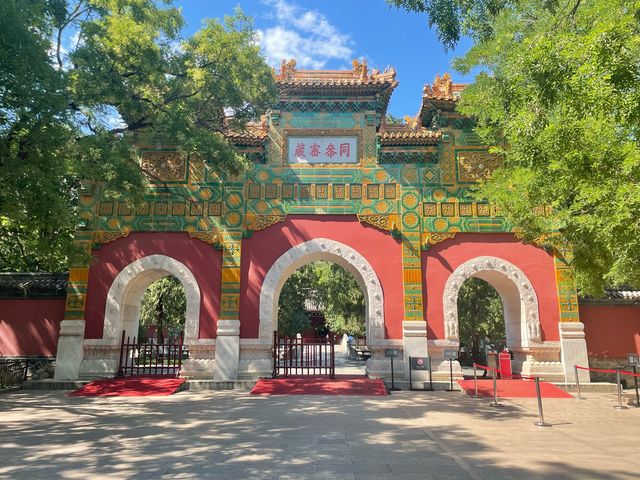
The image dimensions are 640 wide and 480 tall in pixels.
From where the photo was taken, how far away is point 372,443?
5.30m

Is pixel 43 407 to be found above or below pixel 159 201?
below

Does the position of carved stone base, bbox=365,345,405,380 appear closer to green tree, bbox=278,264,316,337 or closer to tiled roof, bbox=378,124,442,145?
tiled roof, bbox=378,124,442,145

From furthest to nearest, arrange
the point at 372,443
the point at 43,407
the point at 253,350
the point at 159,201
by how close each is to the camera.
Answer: the point at 159,201 → the point at 253,350 → the point at 43,407 → the point at 372,443

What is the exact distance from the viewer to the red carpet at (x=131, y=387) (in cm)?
925

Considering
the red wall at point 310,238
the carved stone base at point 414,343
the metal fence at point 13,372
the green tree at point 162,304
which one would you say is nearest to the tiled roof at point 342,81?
the red wall at point 310,238

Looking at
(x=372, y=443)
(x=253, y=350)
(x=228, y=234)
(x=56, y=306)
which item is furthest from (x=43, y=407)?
(x=372, y=443)

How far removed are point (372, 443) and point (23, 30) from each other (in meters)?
6.92

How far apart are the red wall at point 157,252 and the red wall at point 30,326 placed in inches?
37.4

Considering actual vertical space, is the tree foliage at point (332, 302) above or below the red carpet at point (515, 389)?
above

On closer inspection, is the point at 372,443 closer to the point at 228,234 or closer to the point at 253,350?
the point at 253,350

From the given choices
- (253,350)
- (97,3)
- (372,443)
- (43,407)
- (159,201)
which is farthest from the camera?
(159,201)

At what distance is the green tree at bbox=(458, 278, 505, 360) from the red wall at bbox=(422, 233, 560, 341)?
462 centimetres

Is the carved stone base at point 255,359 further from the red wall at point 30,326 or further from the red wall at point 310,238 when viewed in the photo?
the red wall at point 30,326

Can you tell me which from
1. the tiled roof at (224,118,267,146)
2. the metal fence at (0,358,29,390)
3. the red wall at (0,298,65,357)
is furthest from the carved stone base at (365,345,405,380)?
the metal fence at (0,358,29,390)
